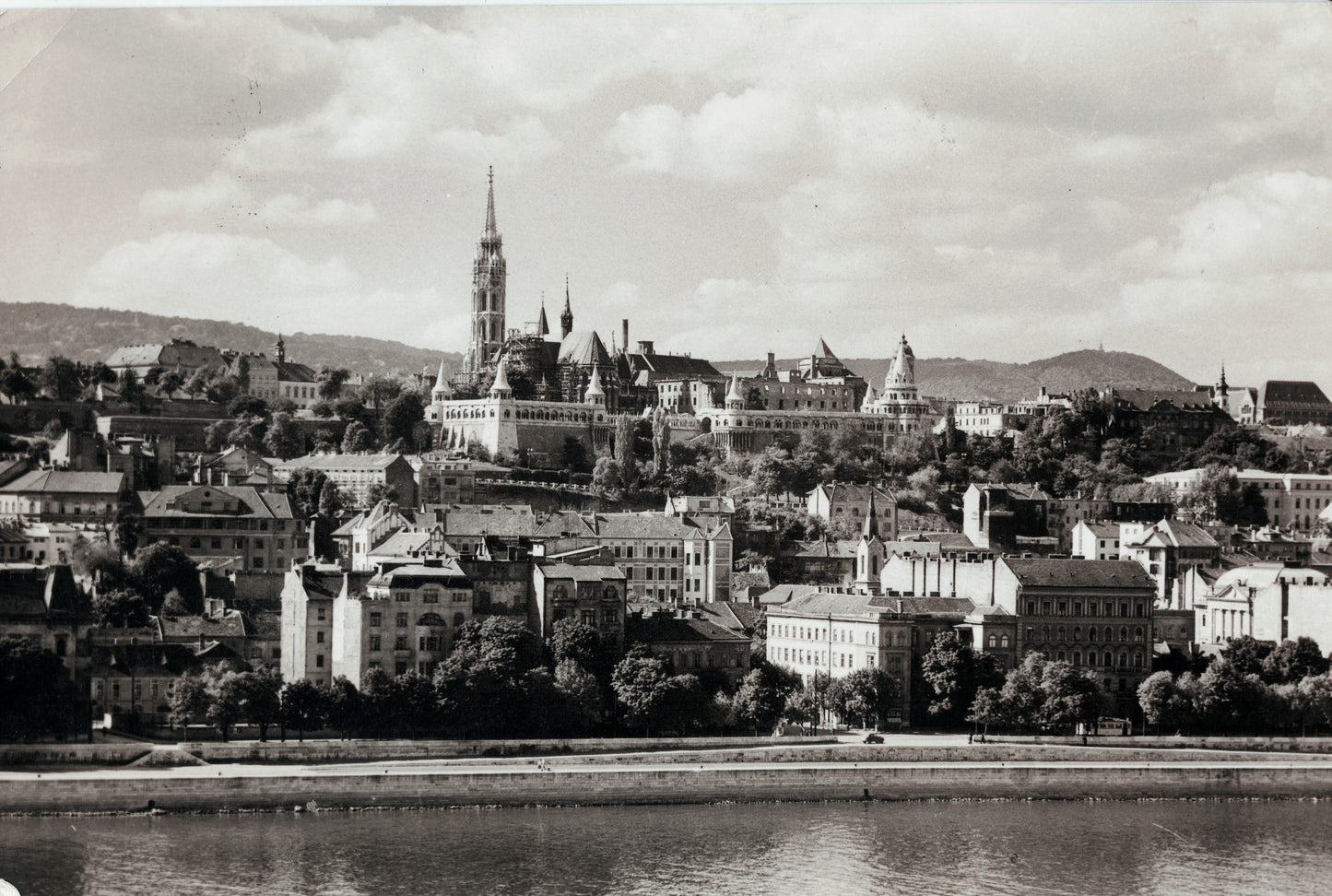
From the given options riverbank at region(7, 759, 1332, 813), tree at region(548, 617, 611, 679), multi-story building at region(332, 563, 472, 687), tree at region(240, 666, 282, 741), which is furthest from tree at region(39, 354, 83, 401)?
riverbank at region(7, 759, 1332, 813)

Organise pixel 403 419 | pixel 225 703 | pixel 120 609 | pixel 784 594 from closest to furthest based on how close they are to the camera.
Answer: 1. pixel 225 703
2. pixel 120 609
3. pixel 784 594
4. pixel 403 419

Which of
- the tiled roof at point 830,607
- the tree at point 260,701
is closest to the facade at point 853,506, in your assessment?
the tiled roof at point 830,607

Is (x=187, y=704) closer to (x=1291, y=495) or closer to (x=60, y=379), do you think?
(x=60, y=379)

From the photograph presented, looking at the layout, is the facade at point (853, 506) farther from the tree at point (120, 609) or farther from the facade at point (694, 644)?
the tree at point (120, 609)

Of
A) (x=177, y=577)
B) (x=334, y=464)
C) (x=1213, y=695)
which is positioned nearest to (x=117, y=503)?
(x=177, y=577)

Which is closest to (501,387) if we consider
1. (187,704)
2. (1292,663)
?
(1292,663)

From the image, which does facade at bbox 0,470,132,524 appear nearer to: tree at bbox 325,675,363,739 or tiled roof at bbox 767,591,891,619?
tree at bbox 325,675,363,739

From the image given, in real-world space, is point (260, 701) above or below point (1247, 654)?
below
